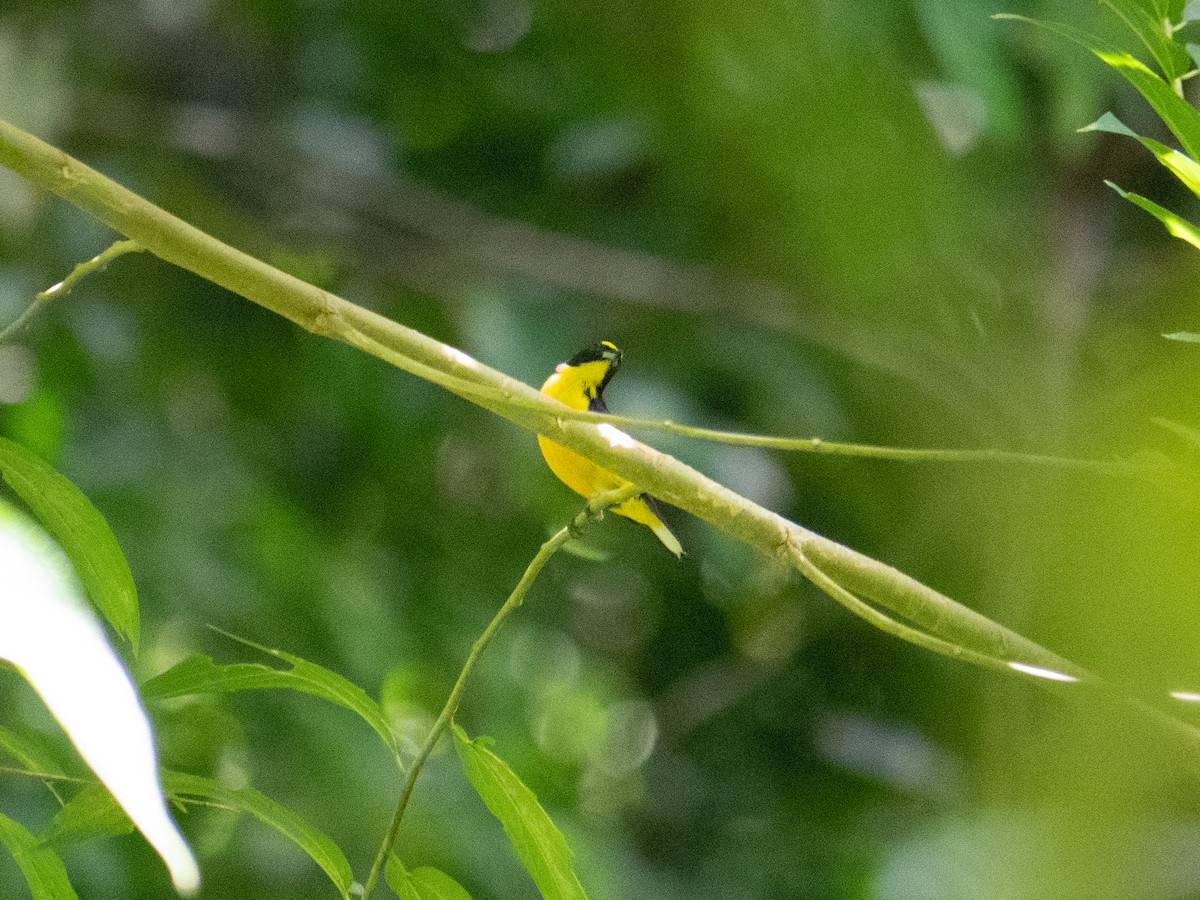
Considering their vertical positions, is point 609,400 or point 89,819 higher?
point 609,400

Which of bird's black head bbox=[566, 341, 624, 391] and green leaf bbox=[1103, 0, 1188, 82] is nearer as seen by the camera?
green leaf bbox=[1103, 0, 1188, 82]

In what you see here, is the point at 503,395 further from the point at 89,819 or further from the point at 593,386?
the point at 593,386

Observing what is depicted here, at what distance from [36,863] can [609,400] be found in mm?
1905

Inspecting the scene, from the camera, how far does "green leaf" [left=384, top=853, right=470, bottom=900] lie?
2.44ft

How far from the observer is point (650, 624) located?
10.6ft

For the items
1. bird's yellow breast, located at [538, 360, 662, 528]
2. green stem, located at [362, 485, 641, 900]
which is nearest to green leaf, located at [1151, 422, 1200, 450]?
green stem, located at [362, 485, 641, 900]

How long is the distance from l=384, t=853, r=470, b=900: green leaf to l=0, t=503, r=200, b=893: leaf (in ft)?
0.94

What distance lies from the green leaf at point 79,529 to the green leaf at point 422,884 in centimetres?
21

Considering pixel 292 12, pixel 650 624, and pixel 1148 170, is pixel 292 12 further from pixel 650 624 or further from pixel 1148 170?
pixel 1148 170

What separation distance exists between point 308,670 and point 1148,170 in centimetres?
249

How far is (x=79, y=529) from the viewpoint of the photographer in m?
0.70

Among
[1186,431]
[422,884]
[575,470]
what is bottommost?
[422,884]

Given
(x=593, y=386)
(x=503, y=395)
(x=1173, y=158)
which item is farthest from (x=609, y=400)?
(x=1173, y=158)

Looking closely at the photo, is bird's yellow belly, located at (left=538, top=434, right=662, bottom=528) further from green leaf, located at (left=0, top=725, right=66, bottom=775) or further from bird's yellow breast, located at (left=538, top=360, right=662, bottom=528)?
green leaf, located at (left=0, top=725, right=66, bottom=775)
